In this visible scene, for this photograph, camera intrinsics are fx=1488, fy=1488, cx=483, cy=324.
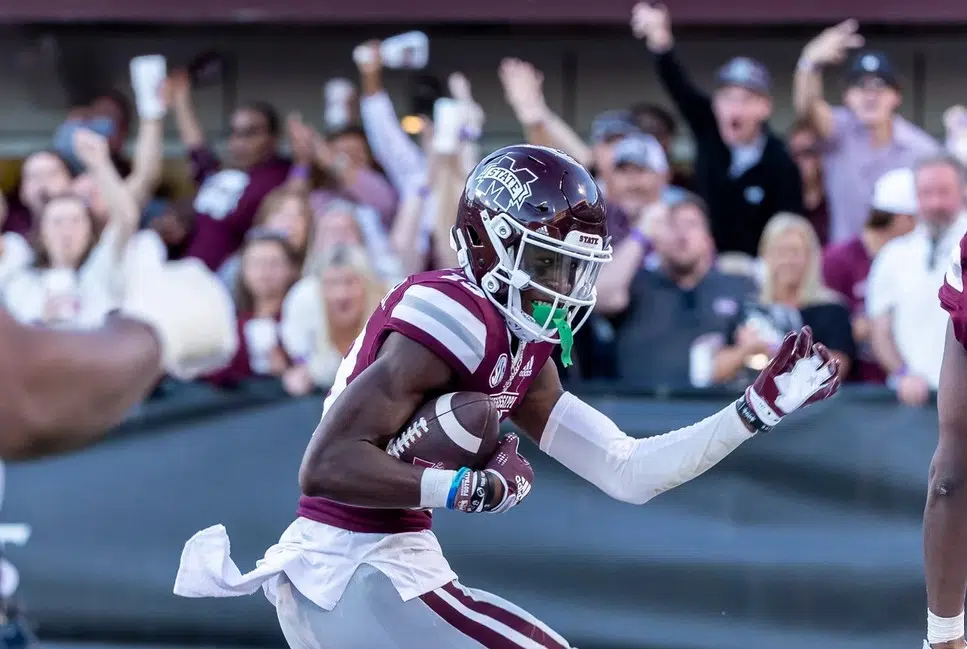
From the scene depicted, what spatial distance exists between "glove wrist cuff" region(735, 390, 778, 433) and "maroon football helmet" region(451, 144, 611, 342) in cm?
46

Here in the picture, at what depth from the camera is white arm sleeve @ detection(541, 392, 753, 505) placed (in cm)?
364

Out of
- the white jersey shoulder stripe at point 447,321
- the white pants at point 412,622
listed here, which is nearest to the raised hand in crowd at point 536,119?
the white jersey shoulder stripe at point 447,321

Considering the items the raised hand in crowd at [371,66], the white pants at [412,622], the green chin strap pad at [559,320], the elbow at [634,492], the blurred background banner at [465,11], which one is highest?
the blurred background banner at [465,11]

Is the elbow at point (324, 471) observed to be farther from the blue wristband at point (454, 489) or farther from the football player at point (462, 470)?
the blue wristband at point (454, 489)

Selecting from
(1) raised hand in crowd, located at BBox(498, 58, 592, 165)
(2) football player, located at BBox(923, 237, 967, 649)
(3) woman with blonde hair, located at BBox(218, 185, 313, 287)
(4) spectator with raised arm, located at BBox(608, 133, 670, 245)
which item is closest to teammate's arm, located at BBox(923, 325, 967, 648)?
(2) football player, located at BBox(923, 237, 967, 649)

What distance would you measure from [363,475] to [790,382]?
1064mm

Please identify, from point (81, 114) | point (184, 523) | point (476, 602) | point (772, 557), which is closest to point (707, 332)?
point (772, 557)

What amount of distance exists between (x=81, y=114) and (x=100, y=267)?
2.24 metres

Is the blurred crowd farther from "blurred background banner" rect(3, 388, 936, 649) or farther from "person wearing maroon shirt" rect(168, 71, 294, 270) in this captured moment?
"blurred background banner" rect(3, 388, 936, 649)

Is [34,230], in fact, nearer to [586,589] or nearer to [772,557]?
[586,589]

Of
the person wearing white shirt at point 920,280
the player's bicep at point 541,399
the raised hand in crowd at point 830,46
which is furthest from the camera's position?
the raised hand in crowd at point 830,46

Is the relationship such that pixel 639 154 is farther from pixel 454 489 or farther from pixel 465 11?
pixel 454 489

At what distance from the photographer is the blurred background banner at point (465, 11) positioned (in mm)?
8078

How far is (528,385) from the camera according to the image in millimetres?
3684
